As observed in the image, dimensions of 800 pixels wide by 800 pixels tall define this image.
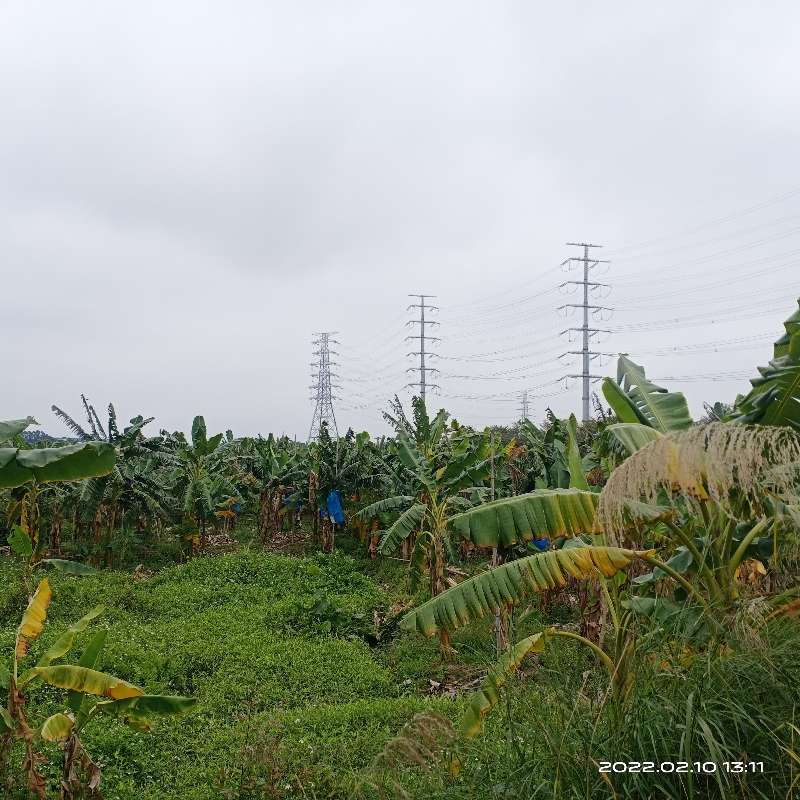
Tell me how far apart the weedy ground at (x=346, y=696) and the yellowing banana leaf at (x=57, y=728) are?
1.13m

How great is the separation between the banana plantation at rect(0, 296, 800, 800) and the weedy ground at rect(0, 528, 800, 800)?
0.03 metres

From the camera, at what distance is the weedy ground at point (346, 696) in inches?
138

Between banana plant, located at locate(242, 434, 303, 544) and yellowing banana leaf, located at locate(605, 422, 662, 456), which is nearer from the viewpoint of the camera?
yellowing banana leaf, located at locate(605, 422, 662, 456)

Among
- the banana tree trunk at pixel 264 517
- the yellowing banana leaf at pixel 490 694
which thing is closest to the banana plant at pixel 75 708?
the yellowing banana leaf at pixel 490 694

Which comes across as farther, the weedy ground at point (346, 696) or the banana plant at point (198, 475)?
→ the banana plant at point (198, 475)

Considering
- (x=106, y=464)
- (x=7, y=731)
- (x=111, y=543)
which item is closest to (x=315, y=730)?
(x=7, y=731)

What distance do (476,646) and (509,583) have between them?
5601 millimetres

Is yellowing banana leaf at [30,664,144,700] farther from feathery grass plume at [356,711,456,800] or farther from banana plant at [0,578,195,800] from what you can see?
feathery grass plume at [356,711,456,800]

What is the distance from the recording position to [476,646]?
1004 cm

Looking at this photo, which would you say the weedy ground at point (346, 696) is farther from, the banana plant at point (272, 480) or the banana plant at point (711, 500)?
the banana plant at point (272, 480)

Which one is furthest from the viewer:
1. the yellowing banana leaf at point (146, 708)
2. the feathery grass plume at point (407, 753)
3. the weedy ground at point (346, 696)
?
the yellowing banana leaf at point (146, 708)

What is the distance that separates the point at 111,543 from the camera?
611 inches

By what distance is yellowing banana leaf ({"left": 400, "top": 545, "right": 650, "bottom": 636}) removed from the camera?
15.1 ft

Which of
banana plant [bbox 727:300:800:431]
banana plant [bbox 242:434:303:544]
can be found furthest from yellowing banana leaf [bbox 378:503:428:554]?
banana plant [bbox 242:434:303:544]
